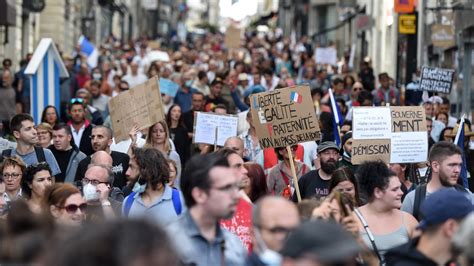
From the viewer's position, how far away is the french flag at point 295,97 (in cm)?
1278

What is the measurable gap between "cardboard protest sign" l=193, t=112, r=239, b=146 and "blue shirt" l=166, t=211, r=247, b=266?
8.72 metres

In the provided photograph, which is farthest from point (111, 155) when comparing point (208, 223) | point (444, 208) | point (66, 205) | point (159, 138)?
point (444, 208)

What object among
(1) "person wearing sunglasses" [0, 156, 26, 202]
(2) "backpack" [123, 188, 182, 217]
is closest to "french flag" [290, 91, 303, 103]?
(1) "person wearing sunglasses" [0, 156, 26, 202]

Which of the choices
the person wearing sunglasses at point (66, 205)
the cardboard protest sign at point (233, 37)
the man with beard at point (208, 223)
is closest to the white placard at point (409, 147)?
the person wearing sunglasses at point (66, 205)

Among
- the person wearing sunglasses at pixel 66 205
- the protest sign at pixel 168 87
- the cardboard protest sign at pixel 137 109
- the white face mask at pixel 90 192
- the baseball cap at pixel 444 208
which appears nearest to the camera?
the baseball cap at pixel 444 208

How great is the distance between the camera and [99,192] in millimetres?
9547

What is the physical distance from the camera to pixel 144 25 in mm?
109688

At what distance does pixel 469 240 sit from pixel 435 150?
4781mm

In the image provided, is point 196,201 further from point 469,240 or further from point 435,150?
point 435,150

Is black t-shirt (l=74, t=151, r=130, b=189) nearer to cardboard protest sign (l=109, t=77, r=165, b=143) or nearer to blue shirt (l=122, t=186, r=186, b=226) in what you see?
cardboard protest sign (l=109, t=77, r=165, b=143)

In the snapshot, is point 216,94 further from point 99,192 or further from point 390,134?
point 99,192

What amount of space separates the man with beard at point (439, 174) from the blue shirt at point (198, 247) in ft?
10.8

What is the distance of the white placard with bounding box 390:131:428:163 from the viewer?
12.1 m

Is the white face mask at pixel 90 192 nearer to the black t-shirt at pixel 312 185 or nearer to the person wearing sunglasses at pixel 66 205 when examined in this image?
the person wearing sunglasses at pixel 66 205
